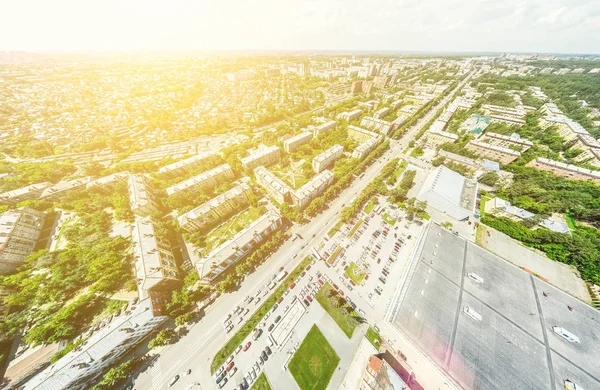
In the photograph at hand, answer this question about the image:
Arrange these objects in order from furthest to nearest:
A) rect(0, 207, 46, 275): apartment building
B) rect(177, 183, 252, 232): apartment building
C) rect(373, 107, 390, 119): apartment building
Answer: rect(373, 107, 390, 119): apartment building
rect(177, 183, 252, 232): apartment building
rect(0, 207, 46, 275): apartment building

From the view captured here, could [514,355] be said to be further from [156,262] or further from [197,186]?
[197,186]

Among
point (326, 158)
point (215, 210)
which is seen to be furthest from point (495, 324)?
point (215, 210)

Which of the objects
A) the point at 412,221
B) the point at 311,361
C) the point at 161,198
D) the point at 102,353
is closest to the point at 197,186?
the point at 161,198

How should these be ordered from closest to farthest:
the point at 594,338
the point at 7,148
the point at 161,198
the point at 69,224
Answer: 1. the point at 594,338
2. the point at 69,224
3. the point at 161,198
4. the point at 7,148

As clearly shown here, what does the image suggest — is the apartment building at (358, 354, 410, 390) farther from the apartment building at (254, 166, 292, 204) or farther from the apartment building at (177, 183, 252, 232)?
the apartment building at (177, 183, 252, 232)

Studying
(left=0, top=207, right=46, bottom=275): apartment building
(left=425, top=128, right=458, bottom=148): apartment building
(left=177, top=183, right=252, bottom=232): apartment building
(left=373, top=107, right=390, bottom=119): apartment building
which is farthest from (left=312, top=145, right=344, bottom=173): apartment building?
(left=0, top=207, right=46, bottom=275): apartment building

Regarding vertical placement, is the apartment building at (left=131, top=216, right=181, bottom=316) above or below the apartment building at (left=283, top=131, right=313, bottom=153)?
below
